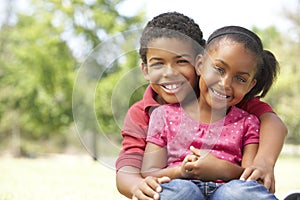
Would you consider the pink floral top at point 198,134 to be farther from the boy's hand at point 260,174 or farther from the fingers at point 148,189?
the fingers at point 148,189

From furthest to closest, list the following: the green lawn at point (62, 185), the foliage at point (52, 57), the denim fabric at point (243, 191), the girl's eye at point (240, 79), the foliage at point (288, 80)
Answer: the foliage at point (288, 80) < the foliage at point (52, 57) < the green lawn at point (62, 185) < the girl's eye at point (240, 79) < the denim fabric at point (243, 191)

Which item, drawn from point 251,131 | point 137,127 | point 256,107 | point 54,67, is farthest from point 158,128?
point 54,67

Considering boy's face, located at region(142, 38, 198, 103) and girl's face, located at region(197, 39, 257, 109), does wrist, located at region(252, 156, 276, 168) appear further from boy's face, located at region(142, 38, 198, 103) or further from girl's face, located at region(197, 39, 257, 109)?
boy's face, located at region(142, 38, 198, 103)

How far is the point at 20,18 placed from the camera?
2317 cm

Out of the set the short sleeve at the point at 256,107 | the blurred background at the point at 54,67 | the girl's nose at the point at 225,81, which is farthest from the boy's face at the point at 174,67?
the blurred background at the point at 54,67

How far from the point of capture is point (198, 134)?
6.84 ft

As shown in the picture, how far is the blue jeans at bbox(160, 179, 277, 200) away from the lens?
182 cm

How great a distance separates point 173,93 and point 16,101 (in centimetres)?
1940

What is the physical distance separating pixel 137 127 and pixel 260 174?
0.56m

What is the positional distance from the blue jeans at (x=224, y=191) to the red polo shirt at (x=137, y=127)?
1.04 feet

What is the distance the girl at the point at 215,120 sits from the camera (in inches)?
79.4

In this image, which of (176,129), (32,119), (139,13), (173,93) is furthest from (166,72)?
(32,119)

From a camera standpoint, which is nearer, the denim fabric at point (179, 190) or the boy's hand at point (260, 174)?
the denim fabric at point (179, 190)

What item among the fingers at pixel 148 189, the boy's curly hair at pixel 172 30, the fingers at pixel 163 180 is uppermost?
the boy's curly hair at pixel 172 30
